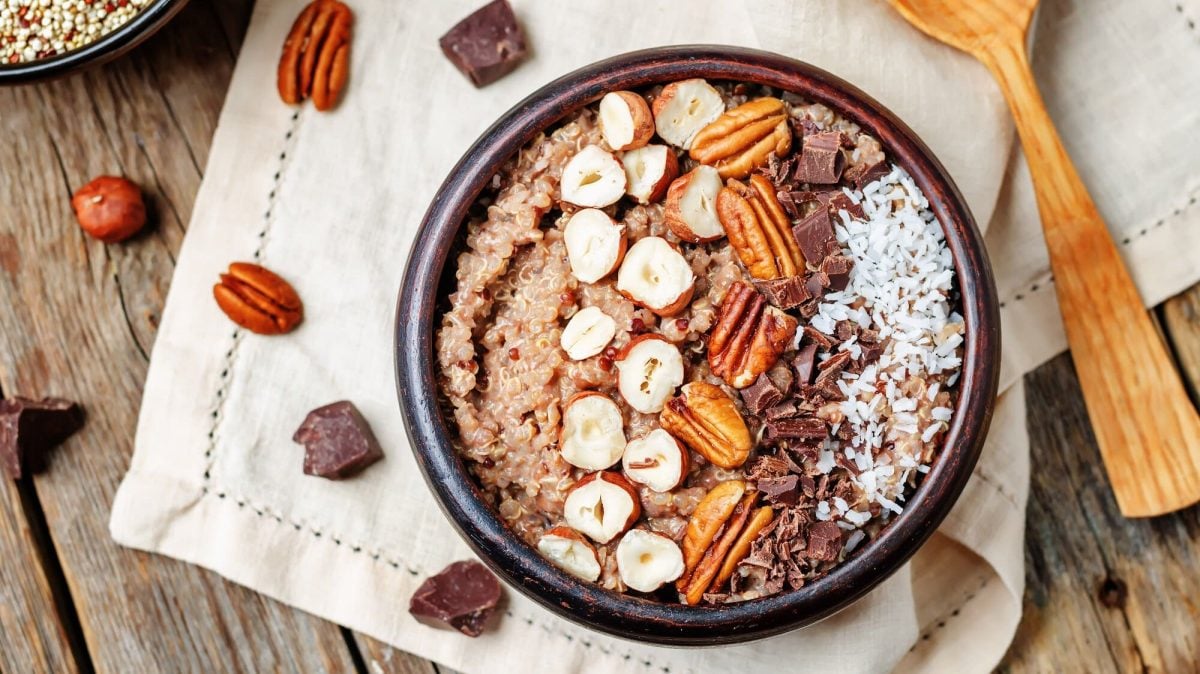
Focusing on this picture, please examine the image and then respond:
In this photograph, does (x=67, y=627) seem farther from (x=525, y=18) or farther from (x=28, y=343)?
(x=525, y=18)

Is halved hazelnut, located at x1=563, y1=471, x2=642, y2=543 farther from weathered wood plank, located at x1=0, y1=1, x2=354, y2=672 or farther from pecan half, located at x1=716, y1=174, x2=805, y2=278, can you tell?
weathered wood plank, located at x1=0, y1=1, x2=354, y2=672

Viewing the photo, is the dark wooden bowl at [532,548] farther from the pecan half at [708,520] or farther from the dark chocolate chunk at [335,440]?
the dark chocolate chunk at [335,440]

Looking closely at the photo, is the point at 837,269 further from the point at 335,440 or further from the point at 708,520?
the point at 335,440

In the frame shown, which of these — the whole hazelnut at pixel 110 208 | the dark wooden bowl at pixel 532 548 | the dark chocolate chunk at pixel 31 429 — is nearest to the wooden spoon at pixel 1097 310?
the dark wooden bowl at pixel 532 548

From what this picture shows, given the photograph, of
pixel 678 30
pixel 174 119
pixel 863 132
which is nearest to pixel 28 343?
pixel 174 119

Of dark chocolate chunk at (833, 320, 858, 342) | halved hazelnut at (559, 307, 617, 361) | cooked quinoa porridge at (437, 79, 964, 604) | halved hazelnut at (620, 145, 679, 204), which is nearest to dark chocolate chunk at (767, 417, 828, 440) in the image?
cooked quinoa porridge at (437, 79, 964, 604)

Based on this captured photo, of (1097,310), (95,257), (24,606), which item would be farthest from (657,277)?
Result: (24,606)
